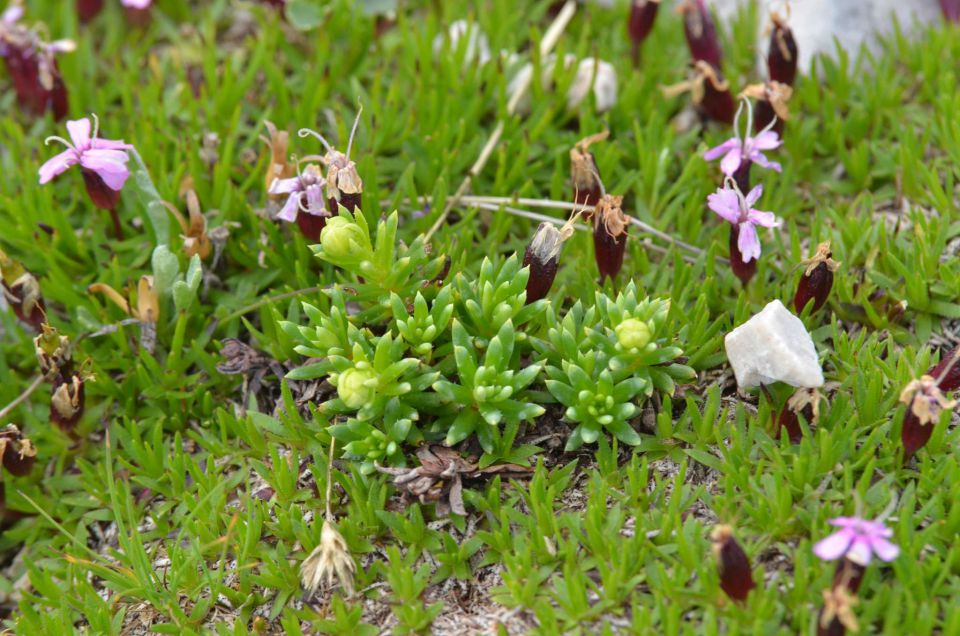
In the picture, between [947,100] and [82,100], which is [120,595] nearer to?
[82,100]

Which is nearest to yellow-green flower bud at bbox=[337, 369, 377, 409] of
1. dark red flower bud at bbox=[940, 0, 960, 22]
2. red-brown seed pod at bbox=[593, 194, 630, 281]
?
red-brown seed pod at bbox=[593, 194, 630, 281]

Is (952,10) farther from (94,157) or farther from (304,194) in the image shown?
(94,157)

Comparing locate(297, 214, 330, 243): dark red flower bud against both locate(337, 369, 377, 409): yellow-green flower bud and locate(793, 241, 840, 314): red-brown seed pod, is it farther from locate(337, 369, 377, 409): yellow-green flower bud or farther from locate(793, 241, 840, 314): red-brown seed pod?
locate(793, 241, 840, 314): red-brown seed pod

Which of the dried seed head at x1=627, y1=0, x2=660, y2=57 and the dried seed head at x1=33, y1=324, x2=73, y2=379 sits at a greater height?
the dried seed head at x1=627, y1=0, x2=660, y2=57

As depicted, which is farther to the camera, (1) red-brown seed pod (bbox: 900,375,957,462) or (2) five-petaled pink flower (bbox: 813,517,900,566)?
(1) red-brown seed pod (bbox: 900,375,957,462)

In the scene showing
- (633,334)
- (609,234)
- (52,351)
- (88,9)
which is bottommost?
(52,351)

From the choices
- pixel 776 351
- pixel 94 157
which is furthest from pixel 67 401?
pixel 776 351
